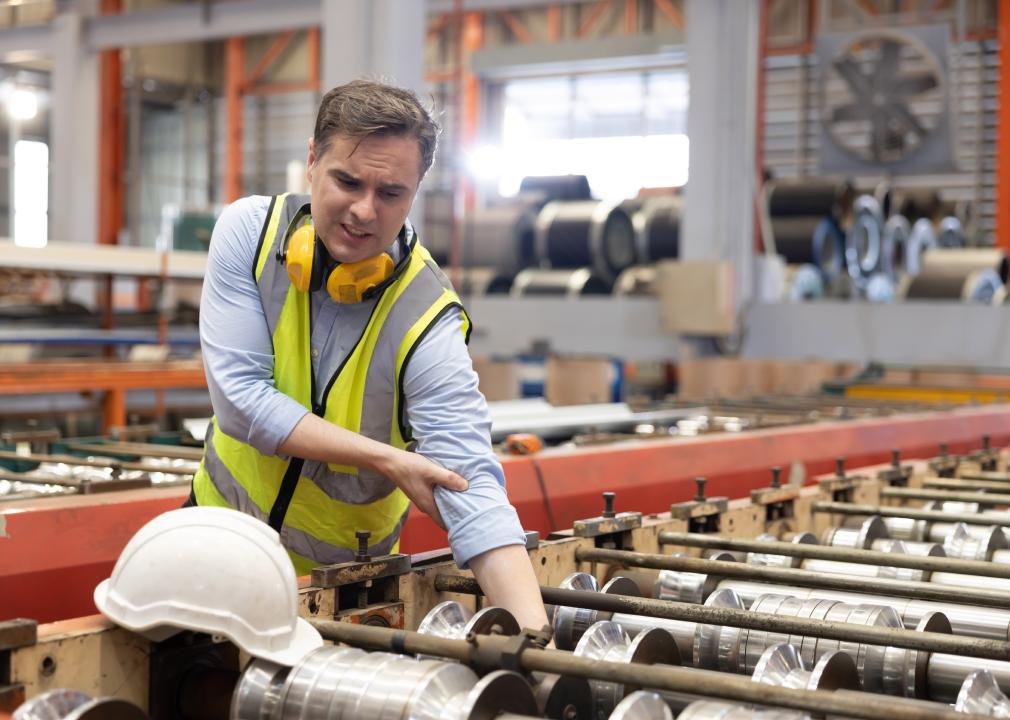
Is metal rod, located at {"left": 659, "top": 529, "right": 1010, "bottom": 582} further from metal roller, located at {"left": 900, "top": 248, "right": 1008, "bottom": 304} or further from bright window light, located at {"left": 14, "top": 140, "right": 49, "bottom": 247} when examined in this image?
bright window light, located at {"left": 14, "top": 140, "right": 49, "bottom": 247}

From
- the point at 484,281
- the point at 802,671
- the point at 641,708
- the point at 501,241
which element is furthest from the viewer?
the point at 501,241

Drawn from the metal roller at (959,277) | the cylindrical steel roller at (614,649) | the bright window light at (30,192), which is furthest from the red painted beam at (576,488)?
the bright window light at (30,192)

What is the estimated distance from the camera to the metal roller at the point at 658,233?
1002 centimetres

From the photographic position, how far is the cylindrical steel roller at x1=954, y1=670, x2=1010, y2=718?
1322 millimetres

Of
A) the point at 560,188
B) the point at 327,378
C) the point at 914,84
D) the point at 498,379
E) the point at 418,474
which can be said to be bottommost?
the point at 498,379

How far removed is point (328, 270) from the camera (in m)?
1.73

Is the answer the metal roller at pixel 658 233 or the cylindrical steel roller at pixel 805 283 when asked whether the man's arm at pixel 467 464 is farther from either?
the metal roller at pixel 658 233

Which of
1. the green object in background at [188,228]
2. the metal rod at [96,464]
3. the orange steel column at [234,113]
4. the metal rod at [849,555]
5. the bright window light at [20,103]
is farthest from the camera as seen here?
the orange steel column at [234,113]

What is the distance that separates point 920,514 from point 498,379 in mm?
5029

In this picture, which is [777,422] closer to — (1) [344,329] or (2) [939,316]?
(1) [344,329]

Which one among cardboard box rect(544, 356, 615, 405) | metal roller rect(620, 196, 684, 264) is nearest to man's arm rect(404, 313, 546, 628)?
cardboard box rect(544, 356, 615, 405)

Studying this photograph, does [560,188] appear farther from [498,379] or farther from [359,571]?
[359,571]

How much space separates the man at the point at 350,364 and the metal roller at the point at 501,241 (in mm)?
8341

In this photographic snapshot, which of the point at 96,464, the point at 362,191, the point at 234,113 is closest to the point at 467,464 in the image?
the point at 362,191
